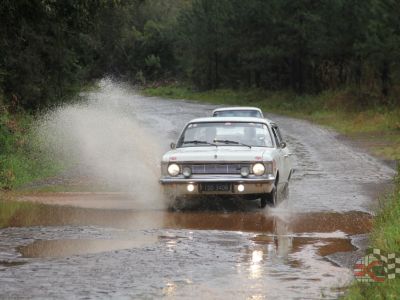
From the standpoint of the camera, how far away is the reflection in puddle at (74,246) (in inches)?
362

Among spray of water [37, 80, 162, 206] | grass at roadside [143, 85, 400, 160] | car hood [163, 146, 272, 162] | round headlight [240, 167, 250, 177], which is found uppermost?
car hood [163, 146, 272, 162]

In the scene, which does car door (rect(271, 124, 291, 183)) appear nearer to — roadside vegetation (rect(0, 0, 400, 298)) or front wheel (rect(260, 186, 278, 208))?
front wheel (rect(260, 186, 278, 208))

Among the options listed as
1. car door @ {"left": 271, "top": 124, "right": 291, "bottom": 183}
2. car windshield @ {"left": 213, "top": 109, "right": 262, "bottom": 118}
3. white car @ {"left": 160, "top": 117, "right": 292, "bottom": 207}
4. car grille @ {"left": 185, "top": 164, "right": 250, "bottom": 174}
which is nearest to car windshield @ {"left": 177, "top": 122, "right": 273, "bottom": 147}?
white car @ {"left": 160, "top": 117, "right": 292, "bottom": 207}

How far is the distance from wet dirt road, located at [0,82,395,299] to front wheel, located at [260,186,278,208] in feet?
0.51

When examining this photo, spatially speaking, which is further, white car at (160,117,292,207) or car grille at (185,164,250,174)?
car grille at (185,164,250,174)

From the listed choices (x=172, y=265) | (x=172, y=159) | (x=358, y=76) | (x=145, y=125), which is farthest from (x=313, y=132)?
(x=172, y=265)

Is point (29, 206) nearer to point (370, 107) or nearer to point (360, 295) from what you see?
point (360, 295)

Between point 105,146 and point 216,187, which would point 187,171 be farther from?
point 105,146

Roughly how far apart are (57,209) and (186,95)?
62446 mm

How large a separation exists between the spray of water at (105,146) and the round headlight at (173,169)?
1680 millimetres

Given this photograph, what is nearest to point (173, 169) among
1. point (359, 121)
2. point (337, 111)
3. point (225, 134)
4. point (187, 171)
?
point (187, 171)

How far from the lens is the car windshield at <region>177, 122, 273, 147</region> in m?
13.8

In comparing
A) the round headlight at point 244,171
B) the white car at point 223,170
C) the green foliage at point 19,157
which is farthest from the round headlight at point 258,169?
the green foliage at point 19,157

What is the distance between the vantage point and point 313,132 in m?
34.6
